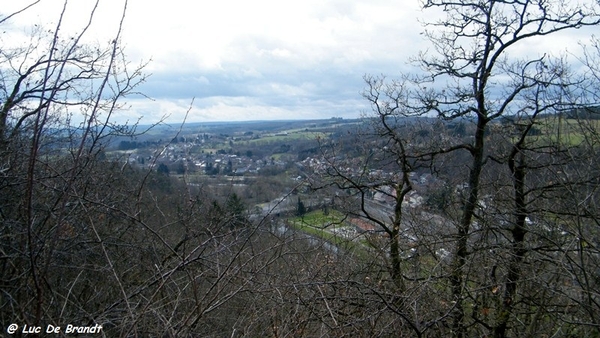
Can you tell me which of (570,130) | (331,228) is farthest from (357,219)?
(570,130)

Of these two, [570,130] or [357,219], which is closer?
[570,130]

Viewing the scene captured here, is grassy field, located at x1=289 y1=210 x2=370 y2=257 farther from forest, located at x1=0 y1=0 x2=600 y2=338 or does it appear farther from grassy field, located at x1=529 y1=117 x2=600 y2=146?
grassy field, located at x1=529 y1=117 x2=600 y2=146

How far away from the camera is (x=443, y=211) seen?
334 inches

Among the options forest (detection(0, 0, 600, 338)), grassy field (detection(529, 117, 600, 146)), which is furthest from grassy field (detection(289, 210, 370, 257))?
grassy field (detection(529, 117, 600, 146))

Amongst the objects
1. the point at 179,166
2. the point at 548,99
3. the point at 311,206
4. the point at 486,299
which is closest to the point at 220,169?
the point at 179,166

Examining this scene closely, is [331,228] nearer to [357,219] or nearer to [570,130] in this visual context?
[357,219]

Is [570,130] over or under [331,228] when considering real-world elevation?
over

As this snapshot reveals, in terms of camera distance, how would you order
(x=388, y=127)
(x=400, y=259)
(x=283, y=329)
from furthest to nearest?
(x=388, y=127) → (x=400, y=259) → (x=283, y=329)

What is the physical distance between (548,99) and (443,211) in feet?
9.58

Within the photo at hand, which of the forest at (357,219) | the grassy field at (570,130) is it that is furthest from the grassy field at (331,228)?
the grassy field at (570,130)

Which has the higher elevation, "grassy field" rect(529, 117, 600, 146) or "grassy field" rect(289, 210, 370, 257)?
"grassy field" rect(529, 117, 600, 146)

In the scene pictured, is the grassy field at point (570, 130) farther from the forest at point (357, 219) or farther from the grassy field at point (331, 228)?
the grassy field at point (331, 228)

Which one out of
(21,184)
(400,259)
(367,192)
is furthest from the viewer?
(367,192)

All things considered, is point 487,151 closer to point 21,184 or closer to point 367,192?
point 367,192
